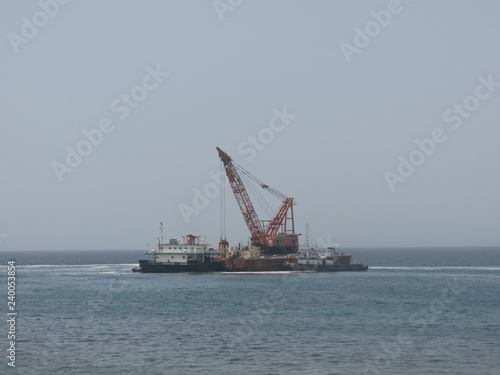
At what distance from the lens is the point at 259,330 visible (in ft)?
230

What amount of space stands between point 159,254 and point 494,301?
324 feet

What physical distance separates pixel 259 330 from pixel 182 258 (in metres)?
105

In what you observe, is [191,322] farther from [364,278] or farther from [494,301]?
[364,278]

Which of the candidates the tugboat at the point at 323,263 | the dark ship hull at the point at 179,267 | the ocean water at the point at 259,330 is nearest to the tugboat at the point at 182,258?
the dark ship hull at the point at 179,267

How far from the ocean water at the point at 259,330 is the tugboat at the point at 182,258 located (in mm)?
46693

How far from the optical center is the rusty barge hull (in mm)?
171750

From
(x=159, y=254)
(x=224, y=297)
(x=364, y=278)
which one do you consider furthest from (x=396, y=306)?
(x=159, y=254)

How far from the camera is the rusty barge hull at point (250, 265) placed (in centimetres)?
17175

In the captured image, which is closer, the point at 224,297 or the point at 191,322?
the point at 191,322

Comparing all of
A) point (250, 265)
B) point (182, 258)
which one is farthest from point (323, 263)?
point (182, 258)

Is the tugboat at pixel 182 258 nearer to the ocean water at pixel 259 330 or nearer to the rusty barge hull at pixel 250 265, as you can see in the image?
the rusty barge hull at pixel 250 265

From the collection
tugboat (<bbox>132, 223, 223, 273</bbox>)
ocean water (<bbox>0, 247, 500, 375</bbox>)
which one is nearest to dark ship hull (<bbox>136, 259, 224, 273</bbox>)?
tugboat (<bbox>132, 223, 223, 273</bbox>)

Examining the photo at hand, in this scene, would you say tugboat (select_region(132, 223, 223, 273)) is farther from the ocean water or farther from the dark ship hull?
the ocean water

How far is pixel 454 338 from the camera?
64.8 m
